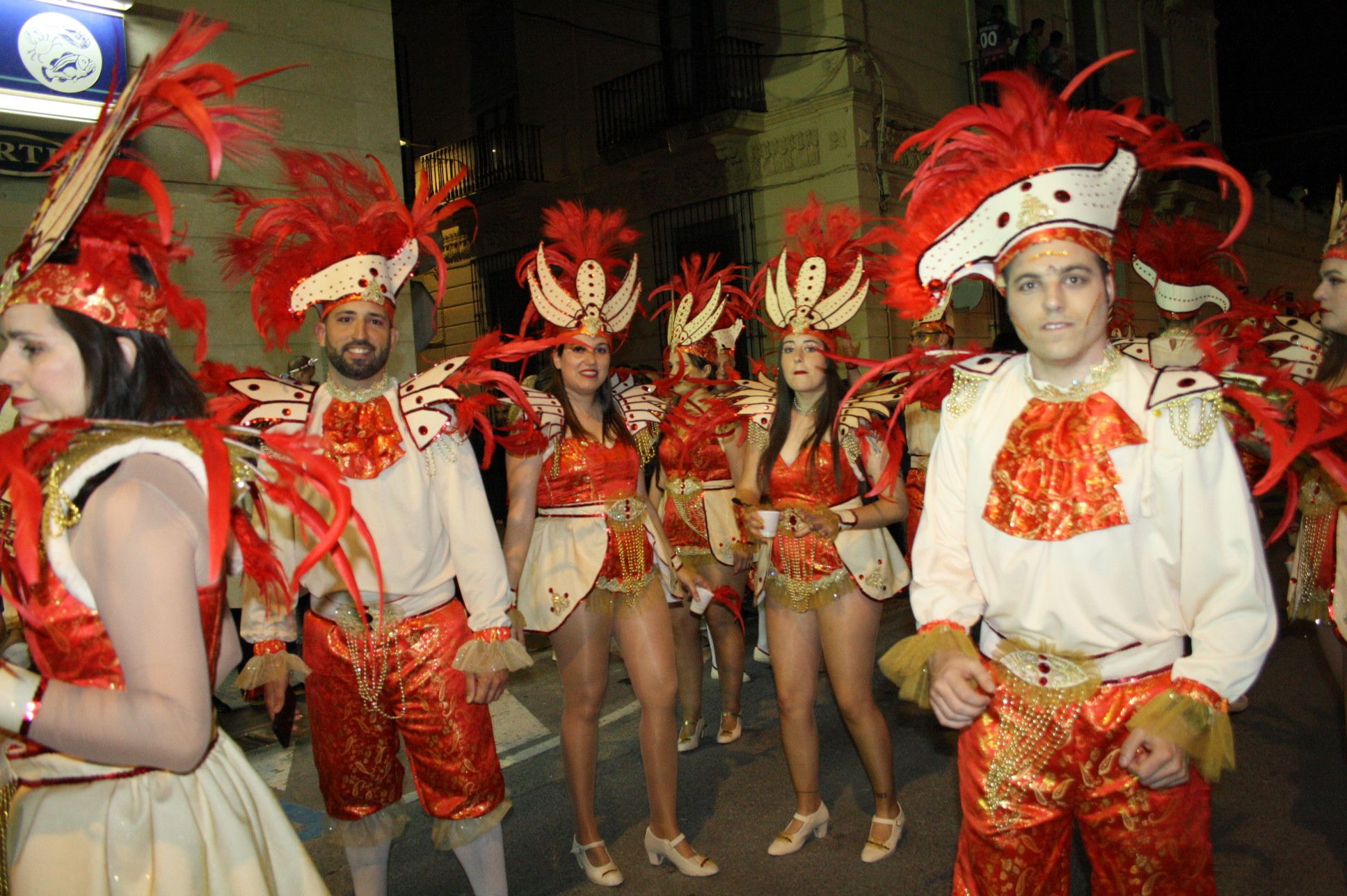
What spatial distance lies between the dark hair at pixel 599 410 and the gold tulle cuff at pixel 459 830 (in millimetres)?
1649

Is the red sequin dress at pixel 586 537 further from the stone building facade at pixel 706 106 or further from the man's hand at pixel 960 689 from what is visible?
the stone building facade at pixel 706 106

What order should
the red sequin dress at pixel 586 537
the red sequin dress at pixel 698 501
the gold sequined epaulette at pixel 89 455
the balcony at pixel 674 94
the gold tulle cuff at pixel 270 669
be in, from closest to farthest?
the gold sequined epaulette at pixel 89 455 < the gold tulle cuff at pixel 270 669 < the red sequin dress at pixel 586 537 < the red sequin dress at pixel 698 501 < the balcony at pixel 674 94

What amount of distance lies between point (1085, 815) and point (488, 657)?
1884 millimetres

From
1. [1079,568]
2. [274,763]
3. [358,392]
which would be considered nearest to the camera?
[1079,568]

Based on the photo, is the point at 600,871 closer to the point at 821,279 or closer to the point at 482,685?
the point at 482,685

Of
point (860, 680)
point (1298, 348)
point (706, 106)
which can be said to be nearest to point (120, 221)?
point (860, 680)

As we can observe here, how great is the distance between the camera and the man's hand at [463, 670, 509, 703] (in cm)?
323

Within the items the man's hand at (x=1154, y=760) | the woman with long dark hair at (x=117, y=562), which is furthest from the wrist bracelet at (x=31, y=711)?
the man's hand at (x=1154, y=760)

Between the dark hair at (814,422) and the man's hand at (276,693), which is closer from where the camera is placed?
the man's hand at (276,693)

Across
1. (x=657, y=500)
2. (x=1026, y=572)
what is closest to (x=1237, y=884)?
(x=1026, y=572)

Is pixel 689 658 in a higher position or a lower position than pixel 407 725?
lower

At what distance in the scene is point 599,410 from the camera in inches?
173

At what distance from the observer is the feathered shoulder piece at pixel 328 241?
3471 mm

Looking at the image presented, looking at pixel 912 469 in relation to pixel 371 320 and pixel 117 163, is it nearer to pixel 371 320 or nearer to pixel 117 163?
pixel 371 320
